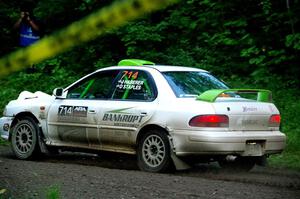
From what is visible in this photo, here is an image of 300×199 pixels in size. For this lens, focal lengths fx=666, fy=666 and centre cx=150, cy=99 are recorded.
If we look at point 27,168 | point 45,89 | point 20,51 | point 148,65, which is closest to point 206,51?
point 45,89

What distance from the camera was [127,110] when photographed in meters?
8.82

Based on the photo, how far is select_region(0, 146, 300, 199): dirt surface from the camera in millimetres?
6500

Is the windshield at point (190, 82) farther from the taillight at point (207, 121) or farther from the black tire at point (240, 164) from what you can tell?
the black tire at point (240, 164)

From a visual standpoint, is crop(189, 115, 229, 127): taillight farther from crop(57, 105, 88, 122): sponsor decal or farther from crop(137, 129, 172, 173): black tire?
crop(57, 105, 88, 122): sponsor decal

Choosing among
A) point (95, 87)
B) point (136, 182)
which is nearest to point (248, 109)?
point (136, 182)

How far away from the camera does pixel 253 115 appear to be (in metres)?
8.38

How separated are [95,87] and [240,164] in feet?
7.61

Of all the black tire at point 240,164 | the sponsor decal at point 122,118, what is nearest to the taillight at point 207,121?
the sponsor decal at point 122,118

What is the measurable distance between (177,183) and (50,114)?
10.1 ft

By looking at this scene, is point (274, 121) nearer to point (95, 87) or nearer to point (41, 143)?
point (95, 87)

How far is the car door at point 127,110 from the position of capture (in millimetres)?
8688

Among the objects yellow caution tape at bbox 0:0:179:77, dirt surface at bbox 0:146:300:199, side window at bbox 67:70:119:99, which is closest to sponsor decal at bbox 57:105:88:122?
side window at bbox 67:70:119:99

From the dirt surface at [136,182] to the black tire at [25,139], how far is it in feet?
1.20

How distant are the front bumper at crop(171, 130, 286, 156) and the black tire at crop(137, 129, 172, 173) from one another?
0.17m
